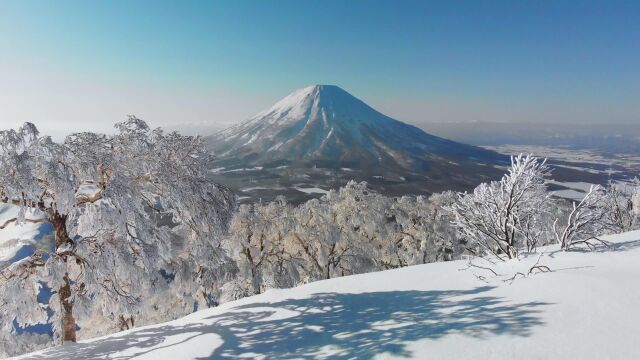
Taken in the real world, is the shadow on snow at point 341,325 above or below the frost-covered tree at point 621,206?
above

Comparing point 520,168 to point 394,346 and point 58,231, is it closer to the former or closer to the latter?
point 394,346

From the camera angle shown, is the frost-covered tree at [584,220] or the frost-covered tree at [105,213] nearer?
the frost-covered tree at [105,213]

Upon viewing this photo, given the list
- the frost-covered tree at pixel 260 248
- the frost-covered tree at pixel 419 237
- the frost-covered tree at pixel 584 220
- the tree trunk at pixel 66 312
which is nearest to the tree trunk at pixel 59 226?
the tree trunk at pixel 66 312

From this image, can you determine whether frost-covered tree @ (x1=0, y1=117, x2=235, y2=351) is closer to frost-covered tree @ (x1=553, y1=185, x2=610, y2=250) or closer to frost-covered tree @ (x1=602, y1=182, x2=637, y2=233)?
frost-covered tree @ (x1=553, y1=185, x2=610, y2=250)

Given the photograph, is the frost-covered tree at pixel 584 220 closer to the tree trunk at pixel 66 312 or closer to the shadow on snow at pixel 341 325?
the shadow on snow at pixel 341 325

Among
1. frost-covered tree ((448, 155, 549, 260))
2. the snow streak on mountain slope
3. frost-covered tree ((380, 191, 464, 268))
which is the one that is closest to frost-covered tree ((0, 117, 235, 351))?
the snow streak on mountain slope
